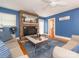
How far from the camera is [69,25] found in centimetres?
522

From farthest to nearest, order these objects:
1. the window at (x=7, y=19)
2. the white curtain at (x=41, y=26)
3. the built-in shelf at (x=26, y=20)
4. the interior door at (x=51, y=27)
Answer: the white curtain at (x=41, y=26)
the interior door at (x=51, y=27)
the built-in shelf at (x=26, y=20)
the window at (x=7, y=19)

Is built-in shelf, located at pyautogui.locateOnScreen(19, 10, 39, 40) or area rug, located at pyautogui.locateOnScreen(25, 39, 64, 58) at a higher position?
built-in shelf, located at pyautogui.locateOnScreen(19, 10, 39, 40)

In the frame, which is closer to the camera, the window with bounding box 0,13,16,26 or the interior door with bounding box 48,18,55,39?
the window with bounding box 0,13,16,26

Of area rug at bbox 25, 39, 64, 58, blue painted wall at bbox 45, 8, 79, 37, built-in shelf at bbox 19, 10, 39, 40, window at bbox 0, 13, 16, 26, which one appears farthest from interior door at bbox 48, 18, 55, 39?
window at bbox 0, 13, 16, 26

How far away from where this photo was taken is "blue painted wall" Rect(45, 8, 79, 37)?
472 cm

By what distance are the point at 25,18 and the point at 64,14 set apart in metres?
3.24

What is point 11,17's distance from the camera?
512 cm

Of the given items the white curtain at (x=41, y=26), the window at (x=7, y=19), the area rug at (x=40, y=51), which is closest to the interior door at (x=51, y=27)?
the white curtain at (x=41, y=26)

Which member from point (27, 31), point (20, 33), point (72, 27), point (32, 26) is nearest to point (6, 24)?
point (20, 33)

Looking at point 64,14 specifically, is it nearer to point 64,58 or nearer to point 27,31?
point 27,31

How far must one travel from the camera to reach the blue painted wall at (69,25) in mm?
4719

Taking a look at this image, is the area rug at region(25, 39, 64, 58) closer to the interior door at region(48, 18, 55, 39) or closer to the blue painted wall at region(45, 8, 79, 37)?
the blue painted wall at region(45, 8, 79, 37)

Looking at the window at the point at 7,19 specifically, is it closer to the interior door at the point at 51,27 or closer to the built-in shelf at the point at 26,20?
the built-in shelf at the point at 26,20

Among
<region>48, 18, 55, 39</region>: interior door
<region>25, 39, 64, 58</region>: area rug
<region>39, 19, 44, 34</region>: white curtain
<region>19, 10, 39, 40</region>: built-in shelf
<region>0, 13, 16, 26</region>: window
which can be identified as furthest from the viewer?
<region>39, 19, 44, 34</region>: white curtain
